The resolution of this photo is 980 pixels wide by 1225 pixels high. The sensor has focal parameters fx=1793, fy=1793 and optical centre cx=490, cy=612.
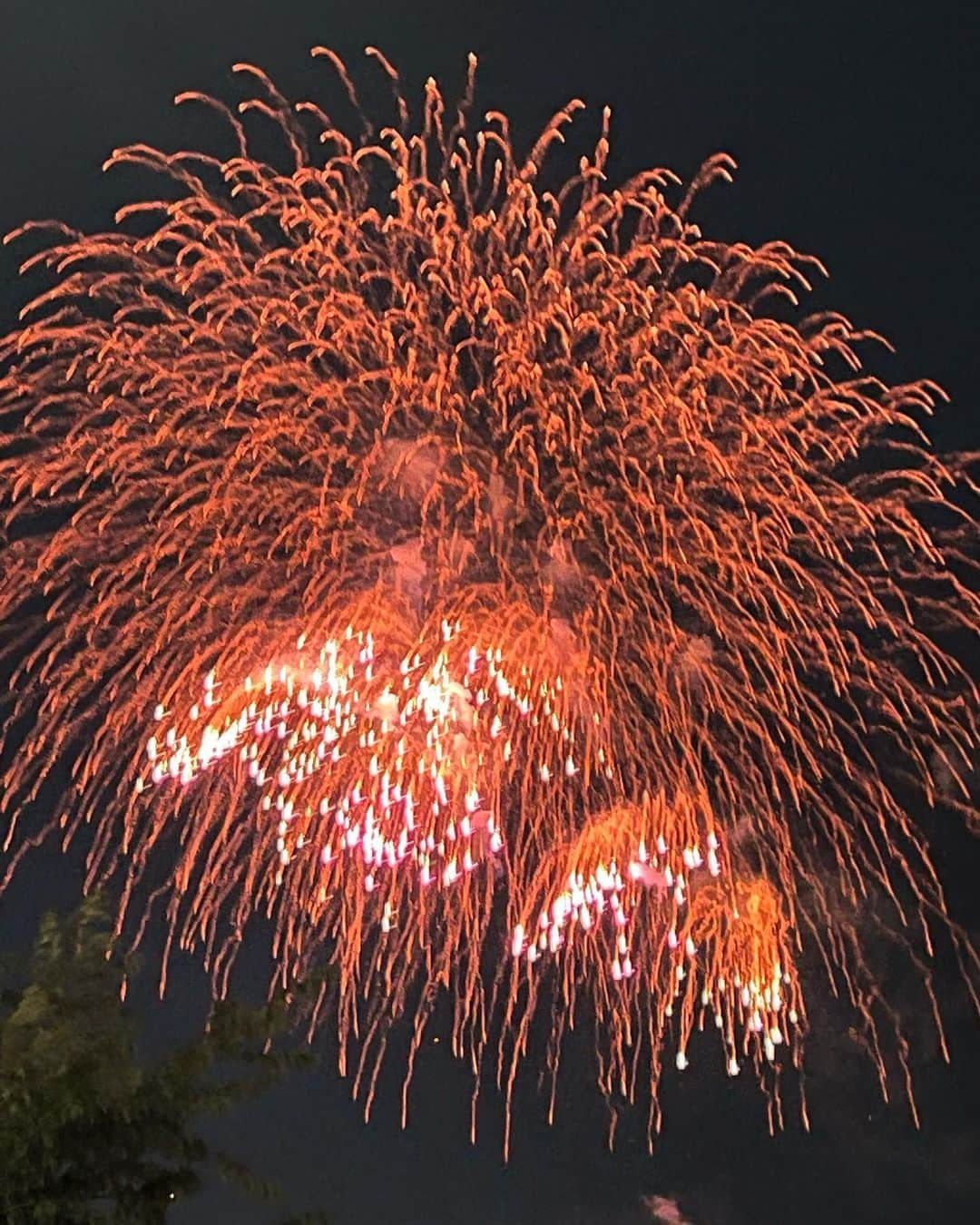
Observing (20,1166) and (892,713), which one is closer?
(20,1166)

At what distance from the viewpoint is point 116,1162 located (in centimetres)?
1614

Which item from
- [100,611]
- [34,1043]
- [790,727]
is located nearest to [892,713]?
[790,727]

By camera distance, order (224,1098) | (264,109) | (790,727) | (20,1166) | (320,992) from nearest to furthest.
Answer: (20,1166), (224,1098), (320,992), (264,109), (790,727)

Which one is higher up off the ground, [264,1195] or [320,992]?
[320,992]

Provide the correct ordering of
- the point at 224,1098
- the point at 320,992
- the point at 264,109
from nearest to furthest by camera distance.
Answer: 1. the point at 224,1098
2. the point at 320,992
3. the point at 264,109

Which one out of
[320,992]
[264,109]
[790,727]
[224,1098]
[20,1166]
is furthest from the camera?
[790,727]

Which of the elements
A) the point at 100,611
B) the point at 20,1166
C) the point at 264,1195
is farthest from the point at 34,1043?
the point at 100,611

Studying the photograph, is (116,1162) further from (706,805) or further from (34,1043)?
(706,805)

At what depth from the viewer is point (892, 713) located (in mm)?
27109

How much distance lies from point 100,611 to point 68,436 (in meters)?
2.69

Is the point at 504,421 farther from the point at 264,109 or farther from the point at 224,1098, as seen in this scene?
the point at 224,1098

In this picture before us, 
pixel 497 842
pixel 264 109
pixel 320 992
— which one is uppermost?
pixel 264 109

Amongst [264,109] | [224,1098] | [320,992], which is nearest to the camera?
[224,1098]

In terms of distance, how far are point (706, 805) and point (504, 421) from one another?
6.80 meters
